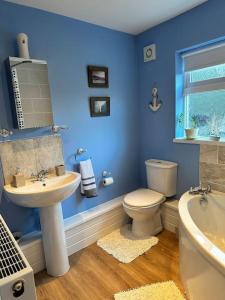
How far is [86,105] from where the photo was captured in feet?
7.68

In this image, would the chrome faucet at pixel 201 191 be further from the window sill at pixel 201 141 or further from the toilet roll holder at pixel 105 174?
the toilet roll holder at pixel 105 174

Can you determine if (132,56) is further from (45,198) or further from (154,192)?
(45,198)

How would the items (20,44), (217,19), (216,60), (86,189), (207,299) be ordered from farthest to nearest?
(86,189) < (216,60) < (217,19) < (20,44) < (207,299)

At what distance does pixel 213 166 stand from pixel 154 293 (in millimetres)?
1285

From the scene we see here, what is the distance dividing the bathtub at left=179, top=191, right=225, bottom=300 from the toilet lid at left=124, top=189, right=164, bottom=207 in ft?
1.31

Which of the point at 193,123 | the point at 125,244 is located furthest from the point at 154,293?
the point at 193,123

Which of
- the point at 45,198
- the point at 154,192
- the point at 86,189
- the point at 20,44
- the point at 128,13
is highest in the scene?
the point at 128,13

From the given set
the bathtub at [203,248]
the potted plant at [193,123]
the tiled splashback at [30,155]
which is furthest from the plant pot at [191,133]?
the tiled splashback at [30,155]

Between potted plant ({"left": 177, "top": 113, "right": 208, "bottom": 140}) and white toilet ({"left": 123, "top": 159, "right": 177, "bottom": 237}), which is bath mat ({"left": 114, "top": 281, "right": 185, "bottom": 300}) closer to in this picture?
white toilet ({"left": 123, "top": 159, "right": 177, "bottom": 237})

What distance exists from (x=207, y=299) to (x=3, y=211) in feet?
5.57

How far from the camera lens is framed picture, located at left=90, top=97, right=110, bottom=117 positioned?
7.82 feet

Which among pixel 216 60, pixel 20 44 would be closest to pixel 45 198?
pixel 20 44

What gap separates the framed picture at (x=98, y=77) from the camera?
2322mm

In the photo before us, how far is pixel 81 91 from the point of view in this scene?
2285 mm
